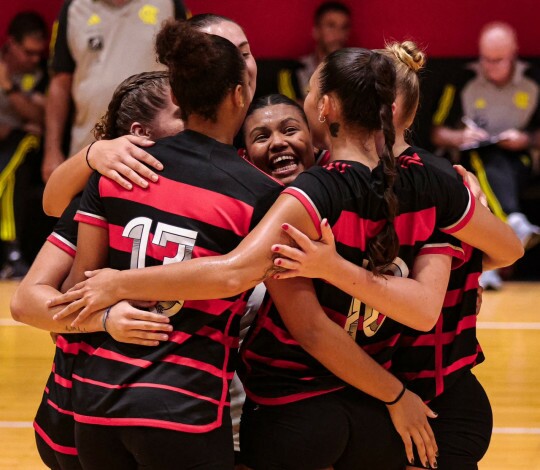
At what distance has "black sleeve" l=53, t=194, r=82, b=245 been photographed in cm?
259

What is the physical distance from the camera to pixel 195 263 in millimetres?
2305

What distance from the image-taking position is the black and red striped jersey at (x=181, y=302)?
7.61 ft

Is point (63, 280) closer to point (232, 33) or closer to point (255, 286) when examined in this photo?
point (255, 286)

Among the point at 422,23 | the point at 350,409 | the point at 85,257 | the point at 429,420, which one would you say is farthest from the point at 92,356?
the point at 422,23

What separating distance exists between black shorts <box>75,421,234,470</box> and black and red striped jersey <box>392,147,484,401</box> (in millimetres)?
536

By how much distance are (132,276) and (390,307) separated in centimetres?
61

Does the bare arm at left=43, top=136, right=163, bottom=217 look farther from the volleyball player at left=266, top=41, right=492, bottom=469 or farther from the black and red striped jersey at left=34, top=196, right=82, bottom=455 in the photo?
the volleyball player at left=266, top=41, right=492, bottom=469

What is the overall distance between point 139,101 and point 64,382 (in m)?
0.77

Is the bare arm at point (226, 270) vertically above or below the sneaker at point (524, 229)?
above

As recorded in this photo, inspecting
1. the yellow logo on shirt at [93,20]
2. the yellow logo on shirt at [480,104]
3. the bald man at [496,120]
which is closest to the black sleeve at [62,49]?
the yellow logo on shirt at [93,20]

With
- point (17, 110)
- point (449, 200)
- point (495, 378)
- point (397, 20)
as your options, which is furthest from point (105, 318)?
point (397, 20)

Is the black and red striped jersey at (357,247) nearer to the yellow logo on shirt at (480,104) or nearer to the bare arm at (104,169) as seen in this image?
the bare arm at (104,169)

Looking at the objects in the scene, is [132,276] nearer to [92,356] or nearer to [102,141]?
[92,356]

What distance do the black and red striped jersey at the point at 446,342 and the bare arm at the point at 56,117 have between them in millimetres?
4221
